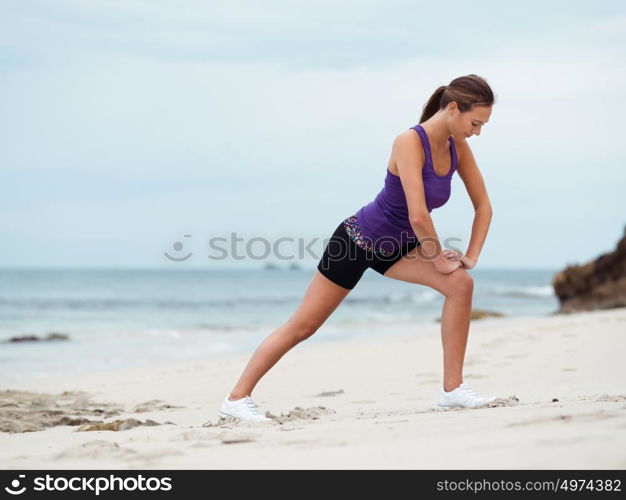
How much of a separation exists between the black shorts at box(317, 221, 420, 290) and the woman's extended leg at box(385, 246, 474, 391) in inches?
2.0

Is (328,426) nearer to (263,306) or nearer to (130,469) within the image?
(130,469)

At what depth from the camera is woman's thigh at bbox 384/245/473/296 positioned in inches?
163

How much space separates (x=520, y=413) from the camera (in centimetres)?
345

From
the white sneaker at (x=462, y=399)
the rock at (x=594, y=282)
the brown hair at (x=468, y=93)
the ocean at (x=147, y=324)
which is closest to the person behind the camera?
the brown hair at (x=468, y=93)

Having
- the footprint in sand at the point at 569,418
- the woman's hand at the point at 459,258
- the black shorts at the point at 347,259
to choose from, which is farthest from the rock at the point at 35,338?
the footprint in sand at the point at 569,418

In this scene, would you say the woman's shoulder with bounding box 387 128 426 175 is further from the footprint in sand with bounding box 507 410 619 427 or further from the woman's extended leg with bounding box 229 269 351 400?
the footprint in sand with bounding box 507 410 619 427

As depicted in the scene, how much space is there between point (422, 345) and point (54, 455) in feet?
21.1

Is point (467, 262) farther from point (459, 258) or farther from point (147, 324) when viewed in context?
point (147, 324)

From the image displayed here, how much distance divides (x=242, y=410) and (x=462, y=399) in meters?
1.16

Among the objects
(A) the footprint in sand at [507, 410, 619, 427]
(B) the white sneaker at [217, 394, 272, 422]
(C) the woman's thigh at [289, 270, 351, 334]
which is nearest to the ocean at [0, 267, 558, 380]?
(B) the white sneaker at [217, 394, 272, 422]

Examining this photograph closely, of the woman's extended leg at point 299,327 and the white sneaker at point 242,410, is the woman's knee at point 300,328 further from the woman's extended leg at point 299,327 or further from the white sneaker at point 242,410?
the white sneaker at point 242,410

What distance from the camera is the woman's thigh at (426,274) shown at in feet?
13.6

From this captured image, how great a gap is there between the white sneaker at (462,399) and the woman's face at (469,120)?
52.5 inches
